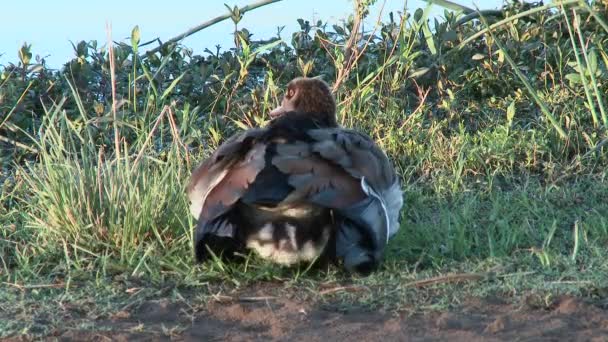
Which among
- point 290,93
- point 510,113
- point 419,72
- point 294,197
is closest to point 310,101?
point 290,93

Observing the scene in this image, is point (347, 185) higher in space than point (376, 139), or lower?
higher

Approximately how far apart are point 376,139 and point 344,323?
3.03m

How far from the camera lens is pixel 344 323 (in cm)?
473

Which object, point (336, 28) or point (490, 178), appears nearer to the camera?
point (490, 178)

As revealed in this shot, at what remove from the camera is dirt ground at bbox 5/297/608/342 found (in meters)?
4.53

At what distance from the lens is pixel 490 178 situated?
715 cm

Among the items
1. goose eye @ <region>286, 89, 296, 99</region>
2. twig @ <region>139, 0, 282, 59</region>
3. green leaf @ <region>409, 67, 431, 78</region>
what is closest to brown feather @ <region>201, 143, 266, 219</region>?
goose eye @ <region>286, 89, 296, 99</region>

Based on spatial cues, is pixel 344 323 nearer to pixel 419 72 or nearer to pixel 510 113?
pixel 510 113

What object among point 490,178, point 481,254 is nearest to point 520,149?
point 490,178

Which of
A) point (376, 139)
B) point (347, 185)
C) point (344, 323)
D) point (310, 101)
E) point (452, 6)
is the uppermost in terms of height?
point (452, 6)

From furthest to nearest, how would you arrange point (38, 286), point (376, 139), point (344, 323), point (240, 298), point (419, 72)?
1. point (419, 72)
2. point (376, 139)
3. point (38, 286)
4. point (240, 298)
5. point (344, 323)

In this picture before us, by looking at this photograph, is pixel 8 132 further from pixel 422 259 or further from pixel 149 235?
pixel 422 259

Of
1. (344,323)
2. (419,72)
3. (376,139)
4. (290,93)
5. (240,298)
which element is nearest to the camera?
(344,323)

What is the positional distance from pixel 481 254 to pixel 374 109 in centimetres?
233
